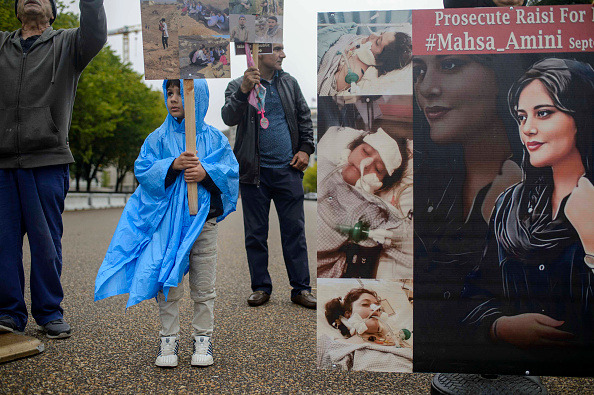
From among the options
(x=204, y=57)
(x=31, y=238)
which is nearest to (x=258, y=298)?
(x=31, y=238)

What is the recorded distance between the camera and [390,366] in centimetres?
223

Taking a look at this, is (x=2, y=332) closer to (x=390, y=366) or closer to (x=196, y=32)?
(x=196, y=32)

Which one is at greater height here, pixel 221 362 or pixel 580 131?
pixel 580 131

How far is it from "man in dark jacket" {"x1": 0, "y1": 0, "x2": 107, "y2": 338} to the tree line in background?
9757 millimetres

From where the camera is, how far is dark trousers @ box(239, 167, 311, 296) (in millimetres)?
4473

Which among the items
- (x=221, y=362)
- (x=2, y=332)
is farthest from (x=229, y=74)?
(x=2, y=332)

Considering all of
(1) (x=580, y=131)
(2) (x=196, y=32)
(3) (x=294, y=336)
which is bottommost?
(3) (x=294, y=336)

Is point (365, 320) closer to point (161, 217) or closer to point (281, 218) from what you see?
point (161, 217)

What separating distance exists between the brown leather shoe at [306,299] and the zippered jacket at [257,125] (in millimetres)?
926

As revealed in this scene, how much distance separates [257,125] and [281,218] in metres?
0.76

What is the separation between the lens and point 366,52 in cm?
220

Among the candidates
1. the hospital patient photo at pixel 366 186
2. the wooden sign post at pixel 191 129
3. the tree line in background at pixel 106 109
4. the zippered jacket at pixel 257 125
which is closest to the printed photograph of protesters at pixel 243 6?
the wooden sign post at pixel 191 129

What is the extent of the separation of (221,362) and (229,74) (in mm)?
1478

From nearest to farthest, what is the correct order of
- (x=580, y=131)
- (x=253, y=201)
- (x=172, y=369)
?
(x=580, y=131) → (x=172, y=369) → (x=253, y=201)
